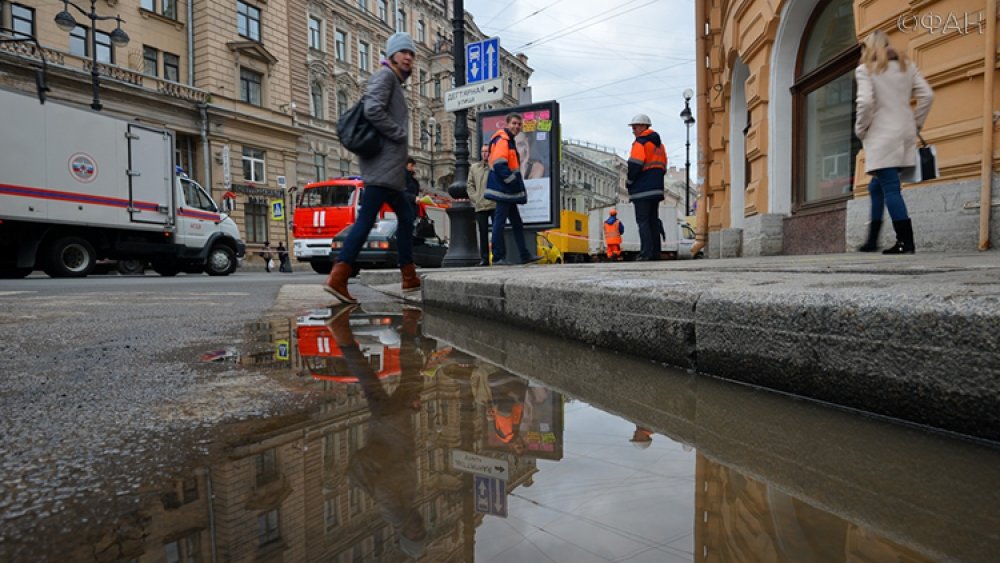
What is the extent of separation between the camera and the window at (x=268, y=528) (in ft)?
3.02

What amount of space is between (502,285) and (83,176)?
463 inches

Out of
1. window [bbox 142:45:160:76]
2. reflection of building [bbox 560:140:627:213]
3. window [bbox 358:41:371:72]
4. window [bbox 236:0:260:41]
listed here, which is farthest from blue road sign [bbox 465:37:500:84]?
reflection of building [bbox 560:140:627:213]

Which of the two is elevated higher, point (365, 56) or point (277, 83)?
point (365, 56)

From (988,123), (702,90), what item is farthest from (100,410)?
(702,90)

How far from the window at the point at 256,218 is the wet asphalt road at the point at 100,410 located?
24.3 m

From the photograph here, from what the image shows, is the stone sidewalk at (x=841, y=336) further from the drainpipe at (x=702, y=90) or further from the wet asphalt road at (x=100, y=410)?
the drainpipe at (x=702, y=90)

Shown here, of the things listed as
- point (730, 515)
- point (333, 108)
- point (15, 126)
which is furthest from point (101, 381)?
point (333, 108)

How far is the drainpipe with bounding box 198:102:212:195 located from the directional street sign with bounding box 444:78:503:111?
19.6m

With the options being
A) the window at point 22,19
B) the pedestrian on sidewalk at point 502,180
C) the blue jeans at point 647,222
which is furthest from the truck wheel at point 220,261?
the window at point 22,19

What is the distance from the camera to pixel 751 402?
1.69m

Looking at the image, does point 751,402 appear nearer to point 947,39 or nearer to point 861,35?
point 947,39

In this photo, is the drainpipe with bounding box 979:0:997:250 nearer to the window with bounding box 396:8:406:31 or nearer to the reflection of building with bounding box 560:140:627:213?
the window with bounding box 396:8:406:31

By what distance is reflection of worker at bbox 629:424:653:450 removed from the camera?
140 centimetres

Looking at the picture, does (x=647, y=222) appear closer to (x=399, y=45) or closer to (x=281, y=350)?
(x=399, y=45)
